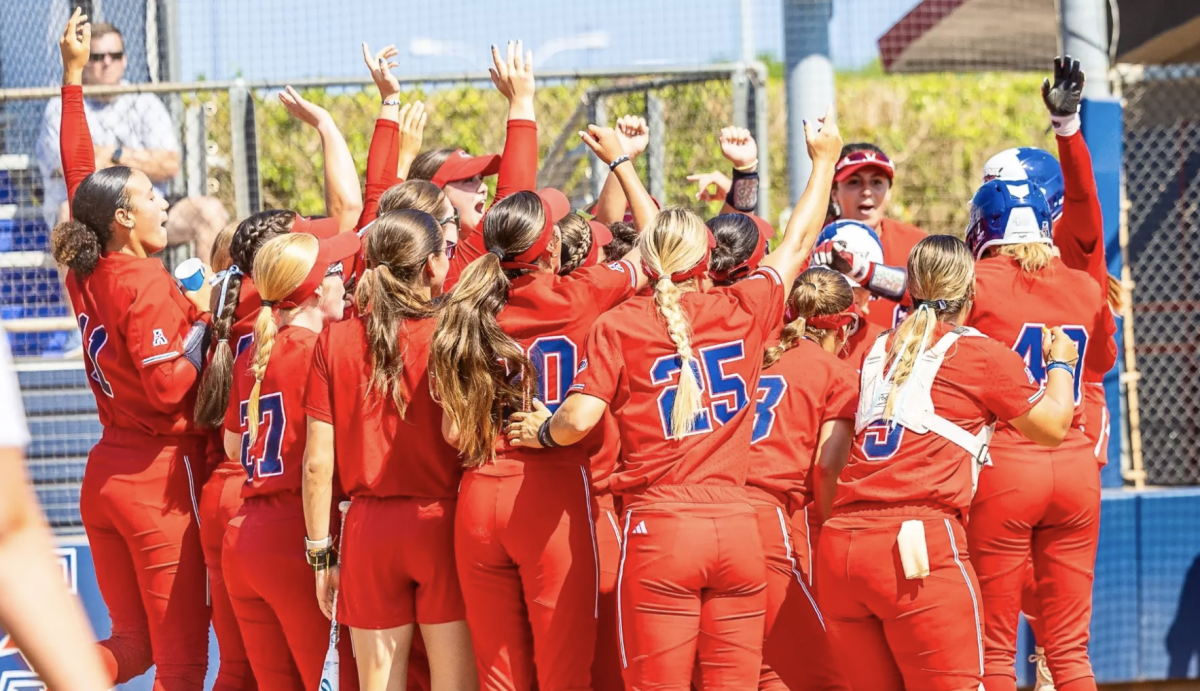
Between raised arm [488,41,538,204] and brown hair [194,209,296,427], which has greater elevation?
raised arm [488,41,538,204]

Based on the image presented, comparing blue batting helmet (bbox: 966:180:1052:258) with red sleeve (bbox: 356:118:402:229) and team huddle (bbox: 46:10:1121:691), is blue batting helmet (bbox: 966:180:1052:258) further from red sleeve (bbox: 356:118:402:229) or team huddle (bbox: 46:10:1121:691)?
red sleeve (bbox: 356:118:402:229)

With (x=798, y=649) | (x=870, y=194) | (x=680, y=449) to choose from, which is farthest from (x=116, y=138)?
(x=798, y=649)

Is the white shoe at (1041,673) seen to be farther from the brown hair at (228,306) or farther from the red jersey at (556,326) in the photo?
the brown hair at (228,306)

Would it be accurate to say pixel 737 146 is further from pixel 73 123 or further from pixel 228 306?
pixel 73 123

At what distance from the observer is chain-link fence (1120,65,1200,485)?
23.2 feet

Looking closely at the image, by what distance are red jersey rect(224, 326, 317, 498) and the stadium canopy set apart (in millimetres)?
4619

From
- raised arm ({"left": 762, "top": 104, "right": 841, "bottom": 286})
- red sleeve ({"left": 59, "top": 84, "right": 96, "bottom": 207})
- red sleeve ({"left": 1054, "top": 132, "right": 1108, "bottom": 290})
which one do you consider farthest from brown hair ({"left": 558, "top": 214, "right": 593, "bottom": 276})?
red sleeve ({"left": 59, "top": 84, "right": 96, "bottom": 207})

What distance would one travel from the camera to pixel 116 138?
616 centimetres

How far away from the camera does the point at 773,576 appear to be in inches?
161

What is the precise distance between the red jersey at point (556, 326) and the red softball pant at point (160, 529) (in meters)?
1.54

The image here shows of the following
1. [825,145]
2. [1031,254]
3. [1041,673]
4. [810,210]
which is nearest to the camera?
[810,210]

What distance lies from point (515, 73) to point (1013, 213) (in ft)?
5.92

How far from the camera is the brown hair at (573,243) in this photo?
4.21m

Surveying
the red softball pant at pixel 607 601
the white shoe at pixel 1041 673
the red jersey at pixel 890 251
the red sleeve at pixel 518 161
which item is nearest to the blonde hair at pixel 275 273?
the red sleeve at pixel 518 161
